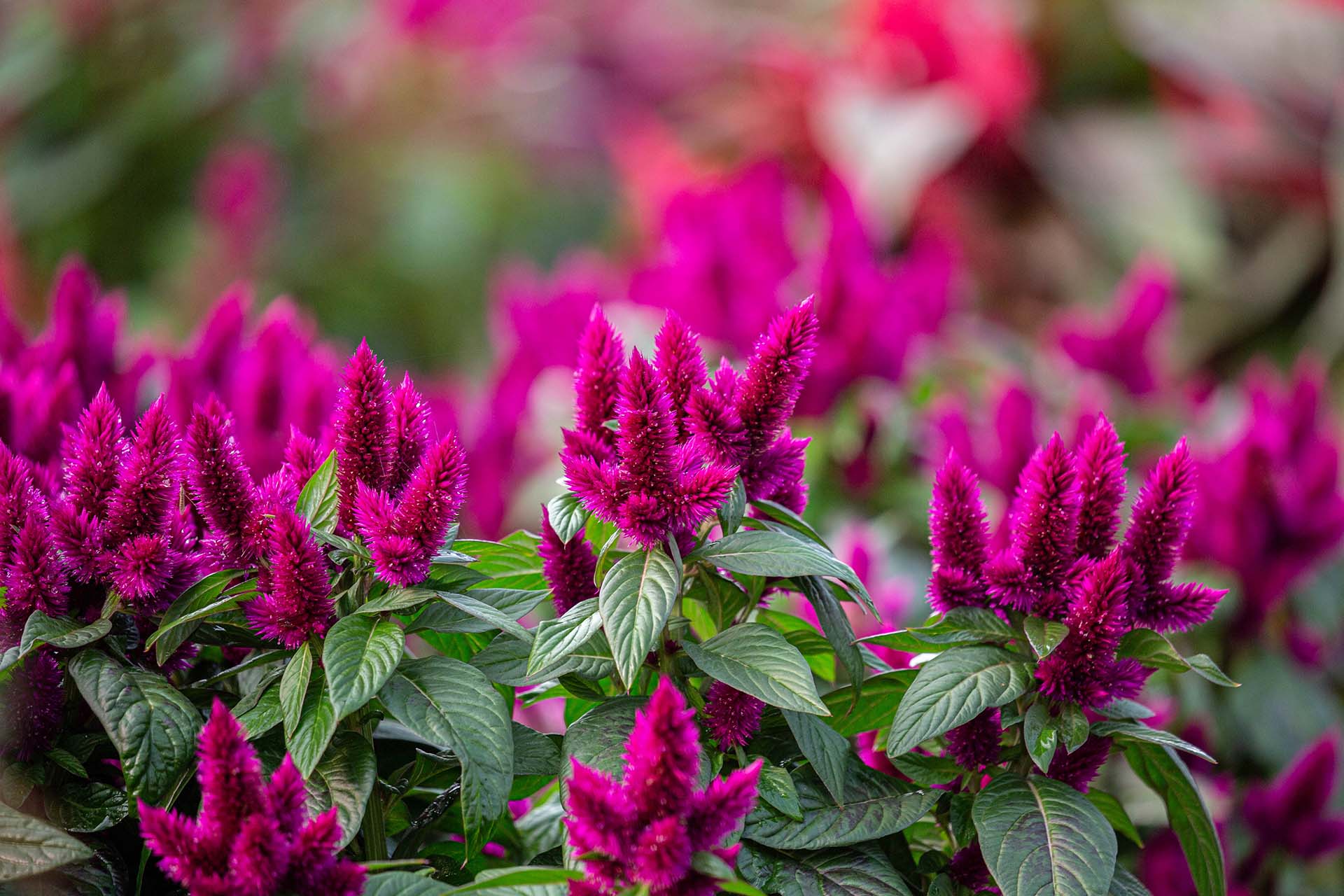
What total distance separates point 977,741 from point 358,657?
332mm

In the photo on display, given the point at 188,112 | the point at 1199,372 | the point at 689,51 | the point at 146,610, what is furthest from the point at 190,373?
the point at 689,51

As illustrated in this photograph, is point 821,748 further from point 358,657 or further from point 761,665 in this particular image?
point 358,657

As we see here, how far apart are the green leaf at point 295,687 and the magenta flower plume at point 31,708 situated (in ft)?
0.42

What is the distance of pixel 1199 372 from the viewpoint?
9.61 ft

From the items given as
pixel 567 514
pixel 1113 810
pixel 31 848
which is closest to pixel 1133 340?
pixel 1113 810

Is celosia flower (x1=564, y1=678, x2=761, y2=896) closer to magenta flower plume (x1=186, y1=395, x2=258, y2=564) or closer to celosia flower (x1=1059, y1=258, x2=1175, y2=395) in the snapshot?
magenta flower plume (x1=186, y1=395, x2=258, y2=564)

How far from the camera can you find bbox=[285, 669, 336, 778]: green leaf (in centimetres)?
56

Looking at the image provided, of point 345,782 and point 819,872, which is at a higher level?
point 345,782

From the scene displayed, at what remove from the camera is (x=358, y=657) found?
0.57 metres

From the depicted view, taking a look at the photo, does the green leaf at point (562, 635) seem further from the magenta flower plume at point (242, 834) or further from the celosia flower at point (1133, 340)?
the celosia flower at point (1133, 340)

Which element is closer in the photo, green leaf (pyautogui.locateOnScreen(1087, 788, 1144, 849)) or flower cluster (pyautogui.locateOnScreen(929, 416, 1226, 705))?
flower cluster (pyautogui.locateOnScreen(929, 416, 1226, 705))

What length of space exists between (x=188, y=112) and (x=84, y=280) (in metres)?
1.99

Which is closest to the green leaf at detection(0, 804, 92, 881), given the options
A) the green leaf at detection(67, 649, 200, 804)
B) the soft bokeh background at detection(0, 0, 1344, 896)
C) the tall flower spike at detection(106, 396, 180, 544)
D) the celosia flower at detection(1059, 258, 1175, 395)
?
the green leaf at detection(67, 649, 200, 804)

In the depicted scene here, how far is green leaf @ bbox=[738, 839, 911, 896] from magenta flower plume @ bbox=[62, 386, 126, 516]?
38 cm
